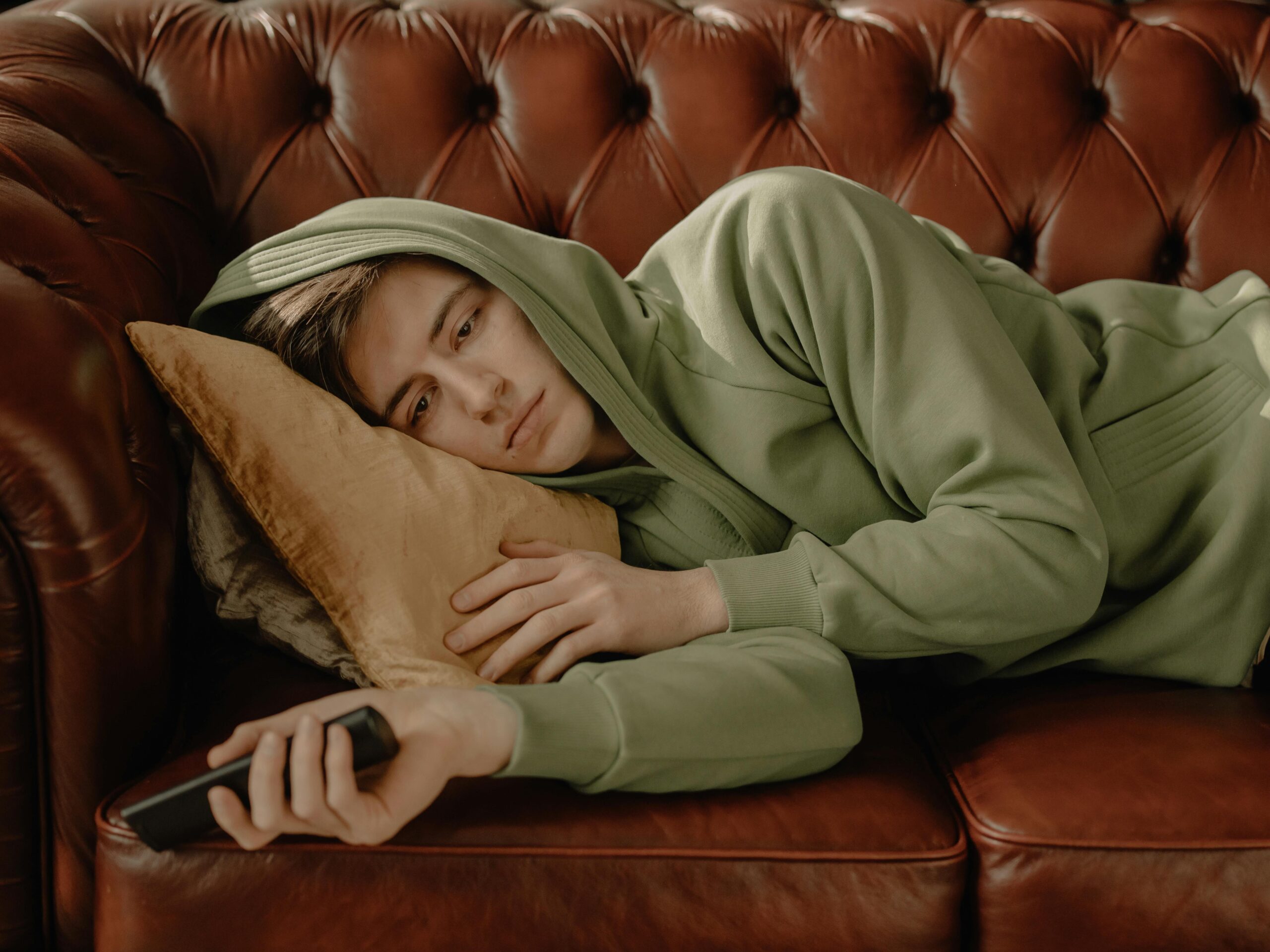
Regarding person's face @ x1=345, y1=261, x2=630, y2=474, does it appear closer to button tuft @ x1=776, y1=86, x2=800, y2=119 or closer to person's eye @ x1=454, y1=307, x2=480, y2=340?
person's eye @ x1=454, y1=307, x2=480, y2=340

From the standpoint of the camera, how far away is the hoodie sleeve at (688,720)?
0.59 m

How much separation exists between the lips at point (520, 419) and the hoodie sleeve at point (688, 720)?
0.24 metres

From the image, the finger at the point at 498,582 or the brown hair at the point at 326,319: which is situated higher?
the brown hair at the point at 326,319

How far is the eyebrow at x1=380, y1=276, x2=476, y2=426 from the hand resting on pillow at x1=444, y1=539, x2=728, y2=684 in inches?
7.0

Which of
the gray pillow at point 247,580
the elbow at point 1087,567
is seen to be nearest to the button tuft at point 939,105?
the elbow at point 1087,567

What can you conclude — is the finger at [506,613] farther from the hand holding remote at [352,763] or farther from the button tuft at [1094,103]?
the button tuft at [1094,103]

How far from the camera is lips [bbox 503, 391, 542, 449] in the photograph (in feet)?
2.77

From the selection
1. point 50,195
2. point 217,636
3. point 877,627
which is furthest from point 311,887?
point 50,195

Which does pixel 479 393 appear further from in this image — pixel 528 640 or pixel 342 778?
pixel 342 778

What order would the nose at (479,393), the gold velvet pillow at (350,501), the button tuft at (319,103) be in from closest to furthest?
the gold velvet pillow at (350,501)
the nose at (479,393)
the button tuft at (319,103)

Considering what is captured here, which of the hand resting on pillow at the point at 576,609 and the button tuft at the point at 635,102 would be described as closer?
the hand resting on pillow at the point at 576,609

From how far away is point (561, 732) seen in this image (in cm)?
58

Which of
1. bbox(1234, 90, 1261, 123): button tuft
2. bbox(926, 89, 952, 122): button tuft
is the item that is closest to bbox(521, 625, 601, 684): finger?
bbox(926, 89, 952, 122): button tuft

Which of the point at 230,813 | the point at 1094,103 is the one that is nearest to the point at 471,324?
the point at 230,813
